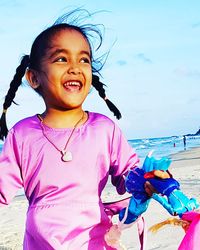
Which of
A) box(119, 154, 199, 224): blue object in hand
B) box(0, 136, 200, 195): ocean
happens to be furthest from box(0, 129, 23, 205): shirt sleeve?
box(0, 136, 200, 195): ocean

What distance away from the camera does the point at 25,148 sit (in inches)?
108

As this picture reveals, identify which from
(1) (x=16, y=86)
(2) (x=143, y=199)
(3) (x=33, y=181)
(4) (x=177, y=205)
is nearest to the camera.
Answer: (4) (x=177, y=205)

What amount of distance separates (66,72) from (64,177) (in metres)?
0.53

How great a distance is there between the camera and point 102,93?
3125mm

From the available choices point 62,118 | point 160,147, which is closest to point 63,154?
point 62,118

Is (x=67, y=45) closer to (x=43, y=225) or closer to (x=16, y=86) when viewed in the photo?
(x=16, y=86)

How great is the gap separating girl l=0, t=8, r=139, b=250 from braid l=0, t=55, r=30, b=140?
0.05 metres

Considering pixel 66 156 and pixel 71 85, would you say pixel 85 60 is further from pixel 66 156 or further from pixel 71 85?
pixel 66 156

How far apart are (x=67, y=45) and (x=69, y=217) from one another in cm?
87

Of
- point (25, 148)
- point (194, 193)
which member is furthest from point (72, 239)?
point (194, 193)

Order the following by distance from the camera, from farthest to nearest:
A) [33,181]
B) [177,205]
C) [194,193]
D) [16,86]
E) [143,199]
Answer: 1. [194,193]
2. [16,86]
3. [33,181]
4. [143,199]
5. [177,205]

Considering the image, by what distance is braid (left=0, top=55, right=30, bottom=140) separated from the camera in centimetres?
299

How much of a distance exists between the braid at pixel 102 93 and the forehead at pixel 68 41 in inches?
11.5

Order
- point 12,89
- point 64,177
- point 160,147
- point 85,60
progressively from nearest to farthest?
1. point 64,177
2. point 85,60
3. point 12,89
4. point 160,147
